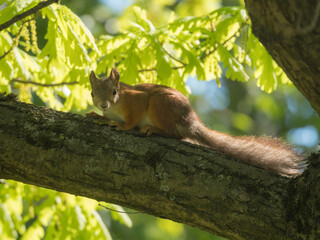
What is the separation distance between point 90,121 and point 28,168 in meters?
0.59

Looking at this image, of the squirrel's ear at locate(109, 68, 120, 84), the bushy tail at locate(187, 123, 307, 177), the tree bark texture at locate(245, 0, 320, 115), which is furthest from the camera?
the squirrel's ear at locate(109, 68, 120, 84)

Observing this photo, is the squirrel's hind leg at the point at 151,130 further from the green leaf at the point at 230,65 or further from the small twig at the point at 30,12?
the small twig at the point at 30,12

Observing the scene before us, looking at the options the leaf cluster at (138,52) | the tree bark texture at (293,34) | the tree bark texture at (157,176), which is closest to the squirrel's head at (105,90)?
the leaf cluster at (138,52)

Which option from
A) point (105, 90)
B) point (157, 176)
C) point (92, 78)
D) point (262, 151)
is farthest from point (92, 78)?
point (262, 151)

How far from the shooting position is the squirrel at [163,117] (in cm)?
313

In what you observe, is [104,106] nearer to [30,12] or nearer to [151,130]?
[151,130]

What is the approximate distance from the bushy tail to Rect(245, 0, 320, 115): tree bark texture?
0.97 metres

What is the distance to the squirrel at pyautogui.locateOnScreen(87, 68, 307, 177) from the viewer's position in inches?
123

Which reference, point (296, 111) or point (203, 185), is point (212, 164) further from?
point (296, 111)

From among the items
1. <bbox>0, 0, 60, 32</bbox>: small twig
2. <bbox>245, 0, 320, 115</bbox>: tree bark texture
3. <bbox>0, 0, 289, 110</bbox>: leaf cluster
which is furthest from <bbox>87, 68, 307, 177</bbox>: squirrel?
<bbox>245, 0, 320, 115</bbox>: tree bark texture

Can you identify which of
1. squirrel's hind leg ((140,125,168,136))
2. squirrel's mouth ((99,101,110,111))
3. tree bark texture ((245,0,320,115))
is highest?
tree bark texture ((245,0,320,115))

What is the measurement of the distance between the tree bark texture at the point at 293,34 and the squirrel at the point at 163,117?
1.10 m

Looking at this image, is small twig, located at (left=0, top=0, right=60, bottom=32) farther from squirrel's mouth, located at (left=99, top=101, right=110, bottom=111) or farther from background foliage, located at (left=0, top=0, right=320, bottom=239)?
squirrel's mouth, located at (left=99, top=101, right=110, bottom=111)

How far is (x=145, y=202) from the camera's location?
268 cm
